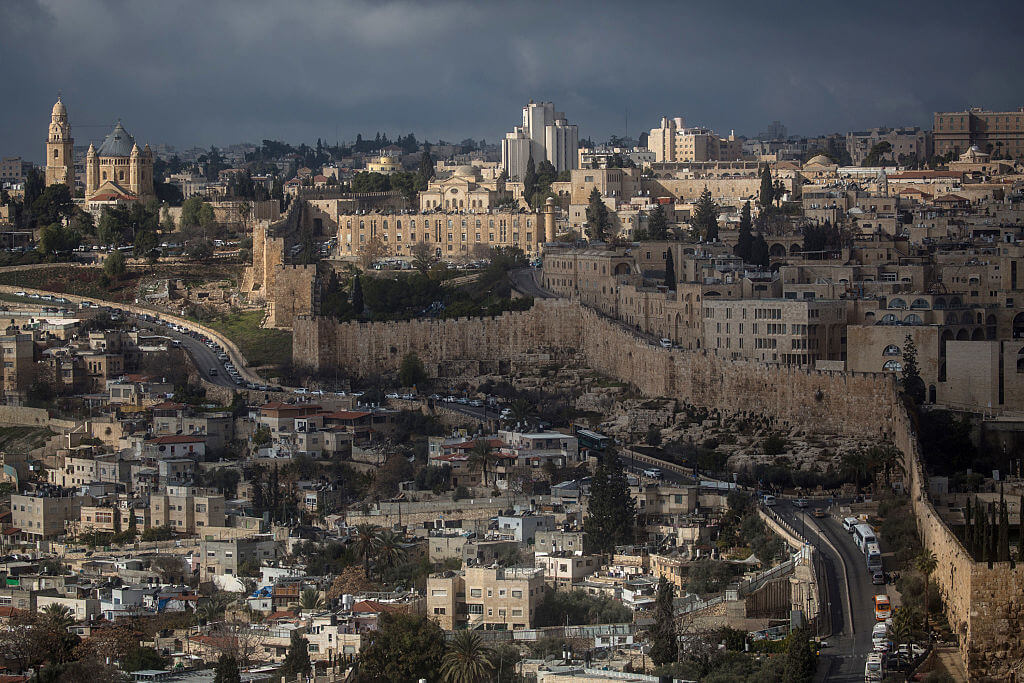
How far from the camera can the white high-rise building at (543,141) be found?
112 metres

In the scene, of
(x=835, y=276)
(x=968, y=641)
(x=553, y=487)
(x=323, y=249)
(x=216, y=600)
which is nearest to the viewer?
(x=968, y=641)

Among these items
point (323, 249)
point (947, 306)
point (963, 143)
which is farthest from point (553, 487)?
point (963, 143)

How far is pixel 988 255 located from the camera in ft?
210

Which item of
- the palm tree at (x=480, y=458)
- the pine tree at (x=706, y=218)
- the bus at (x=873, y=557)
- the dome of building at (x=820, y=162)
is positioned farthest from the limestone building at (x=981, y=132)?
the bus at (x=873, y=557)

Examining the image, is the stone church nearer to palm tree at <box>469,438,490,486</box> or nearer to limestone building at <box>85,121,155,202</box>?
limestone building at <box>85,121,155,202</box>

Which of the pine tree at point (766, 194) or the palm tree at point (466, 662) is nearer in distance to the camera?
the palm tree at point (466, 662)

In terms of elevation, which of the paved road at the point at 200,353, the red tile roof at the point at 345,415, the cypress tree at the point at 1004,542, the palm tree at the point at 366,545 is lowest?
the palm tree at the point at 366,545

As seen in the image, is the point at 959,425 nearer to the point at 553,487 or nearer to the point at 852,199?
the point at 553,487

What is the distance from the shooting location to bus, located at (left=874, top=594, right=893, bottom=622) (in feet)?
126

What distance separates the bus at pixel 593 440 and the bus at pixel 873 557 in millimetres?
12773

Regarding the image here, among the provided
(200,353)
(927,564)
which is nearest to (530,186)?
(200,353)

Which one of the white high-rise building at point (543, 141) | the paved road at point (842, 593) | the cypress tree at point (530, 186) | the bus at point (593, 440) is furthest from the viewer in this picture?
the white high-rise building at point (543, 141)

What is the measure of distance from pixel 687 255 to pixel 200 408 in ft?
48.5

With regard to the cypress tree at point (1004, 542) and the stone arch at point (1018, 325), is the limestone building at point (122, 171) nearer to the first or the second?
the stone arch at point (1018, 325)
